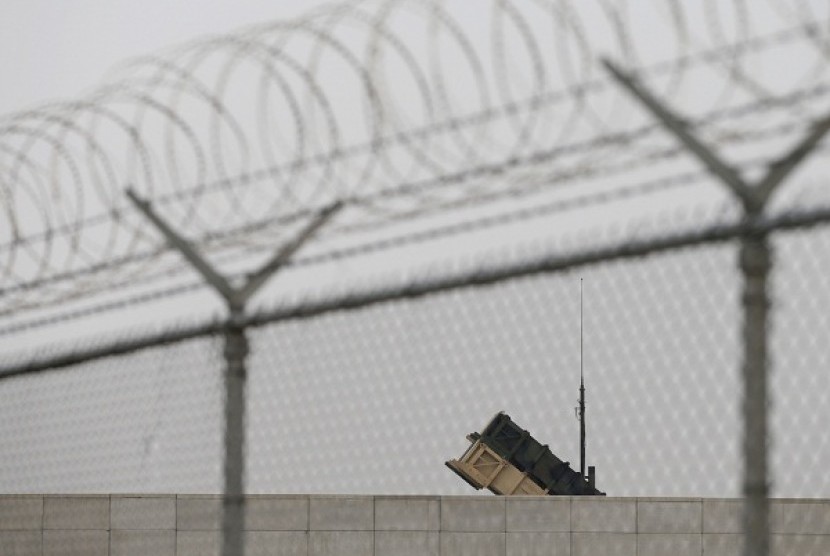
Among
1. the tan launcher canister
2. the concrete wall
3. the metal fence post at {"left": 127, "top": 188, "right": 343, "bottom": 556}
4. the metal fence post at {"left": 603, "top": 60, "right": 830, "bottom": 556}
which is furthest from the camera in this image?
the tan launcher canister

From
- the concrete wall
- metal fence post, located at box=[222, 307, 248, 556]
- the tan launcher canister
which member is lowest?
metal fence post, located at box=[222, 307, 248, 556]

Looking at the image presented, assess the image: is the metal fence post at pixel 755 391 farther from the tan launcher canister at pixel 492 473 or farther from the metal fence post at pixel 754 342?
the tan launcher canister at pixel 492 473

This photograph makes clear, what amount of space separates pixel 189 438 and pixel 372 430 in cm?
82

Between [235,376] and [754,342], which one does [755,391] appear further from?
[235,376]

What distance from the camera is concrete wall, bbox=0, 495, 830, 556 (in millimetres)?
13656

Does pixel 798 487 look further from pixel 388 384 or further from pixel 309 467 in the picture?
pixel 309 467

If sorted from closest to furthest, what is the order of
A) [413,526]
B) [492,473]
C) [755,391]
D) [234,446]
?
1. [755,391]
2. [234,446]
3. [413,526]
4. [492,473]

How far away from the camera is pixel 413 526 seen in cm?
1448

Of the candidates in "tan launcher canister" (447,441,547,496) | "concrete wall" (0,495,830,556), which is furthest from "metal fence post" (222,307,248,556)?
"tan launcher canister" (447,441,547,496)

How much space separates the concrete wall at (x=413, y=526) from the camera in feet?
44.8

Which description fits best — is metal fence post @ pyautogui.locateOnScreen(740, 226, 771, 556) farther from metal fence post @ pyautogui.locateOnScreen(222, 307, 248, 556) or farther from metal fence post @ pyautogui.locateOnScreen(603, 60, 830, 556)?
metal fence post @ pyautogui.locateOnScreen(222, 307, 248, 556)

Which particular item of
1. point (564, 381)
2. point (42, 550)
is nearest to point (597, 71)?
point (564, 381)

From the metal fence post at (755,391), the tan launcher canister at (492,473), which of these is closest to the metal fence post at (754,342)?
the metal fence post at (755,391)

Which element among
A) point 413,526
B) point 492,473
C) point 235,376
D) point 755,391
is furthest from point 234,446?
point 492,473
